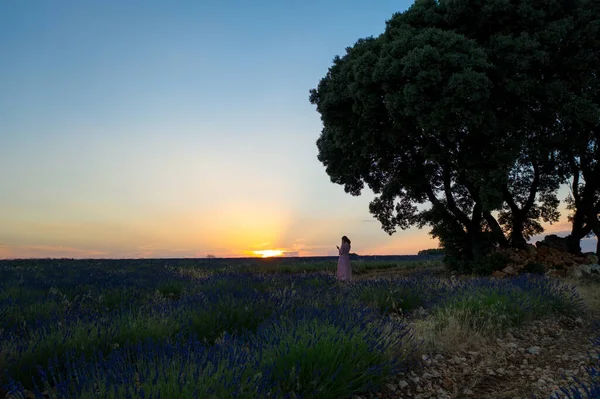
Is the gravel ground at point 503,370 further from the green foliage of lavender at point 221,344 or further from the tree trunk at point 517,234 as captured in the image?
the tree trunk at point 517,234

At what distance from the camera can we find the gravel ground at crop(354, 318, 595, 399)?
429 centimetres

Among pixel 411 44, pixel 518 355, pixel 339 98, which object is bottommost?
pixel 518 355

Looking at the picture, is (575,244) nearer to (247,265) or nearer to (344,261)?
(344,261)

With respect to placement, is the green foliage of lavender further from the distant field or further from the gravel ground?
the distant field

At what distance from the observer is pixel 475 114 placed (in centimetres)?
1363

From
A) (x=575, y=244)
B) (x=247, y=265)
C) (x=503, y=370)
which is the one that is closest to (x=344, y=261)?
(x=503, y=370)

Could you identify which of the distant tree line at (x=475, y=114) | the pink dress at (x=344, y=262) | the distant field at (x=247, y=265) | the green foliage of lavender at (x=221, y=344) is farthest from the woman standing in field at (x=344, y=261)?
the distant field at (x=247, y=265)

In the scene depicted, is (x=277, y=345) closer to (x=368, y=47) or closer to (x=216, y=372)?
(x=216, y=372)

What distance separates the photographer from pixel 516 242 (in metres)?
19.3

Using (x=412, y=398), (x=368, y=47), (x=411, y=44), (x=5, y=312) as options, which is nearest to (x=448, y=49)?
(x=411, y=44)

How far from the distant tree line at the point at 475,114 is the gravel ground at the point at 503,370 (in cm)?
862

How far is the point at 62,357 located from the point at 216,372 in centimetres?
210

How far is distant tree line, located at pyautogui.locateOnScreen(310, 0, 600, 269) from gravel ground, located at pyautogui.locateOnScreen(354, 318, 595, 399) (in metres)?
8.62

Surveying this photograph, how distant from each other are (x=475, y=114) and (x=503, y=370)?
34.0 feet
